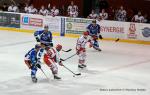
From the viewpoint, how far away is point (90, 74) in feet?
47.4

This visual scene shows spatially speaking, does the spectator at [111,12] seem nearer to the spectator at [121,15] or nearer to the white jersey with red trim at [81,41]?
the spectator at [121,15]

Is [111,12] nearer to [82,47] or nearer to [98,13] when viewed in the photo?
[98,13]

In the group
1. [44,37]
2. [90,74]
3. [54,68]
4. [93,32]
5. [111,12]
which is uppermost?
[111,12]

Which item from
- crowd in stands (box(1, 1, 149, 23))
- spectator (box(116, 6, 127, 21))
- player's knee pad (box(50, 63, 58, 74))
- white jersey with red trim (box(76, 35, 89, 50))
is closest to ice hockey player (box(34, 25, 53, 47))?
player's knee pad (box(50, 63, 58, 74))

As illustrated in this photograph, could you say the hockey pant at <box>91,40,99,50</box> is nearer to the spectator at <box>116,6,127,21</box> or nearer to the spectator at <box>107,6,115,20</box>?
the spectator at <box>116,6,127,21</box>

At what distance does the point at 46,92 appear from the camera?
12.0 meters

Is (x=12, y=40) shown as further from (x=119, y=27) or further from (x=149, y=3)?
(x=149, y=3)

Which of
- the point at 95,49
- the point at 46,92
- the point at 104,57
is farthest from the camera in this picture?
the point at 95,49

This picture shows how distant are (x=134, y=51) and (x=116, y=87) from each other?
7367 millimetres

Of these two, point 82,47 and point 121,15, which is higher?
point 121,15

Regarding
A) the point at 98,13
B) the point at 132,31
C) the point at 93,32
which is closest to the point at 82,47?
the point at 93,32

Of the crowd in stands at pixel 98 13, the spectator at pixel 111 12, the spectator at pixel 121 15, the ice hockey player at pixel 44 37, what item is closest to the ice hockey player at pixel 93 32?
the crowd in stands at pixel 98 13

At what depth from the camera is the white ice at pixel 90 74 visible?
40.3 feet

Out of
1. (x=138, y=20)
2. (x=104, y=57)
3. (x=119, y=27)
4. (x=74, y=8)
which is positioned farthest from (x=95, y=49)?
(x=74, y=8)
